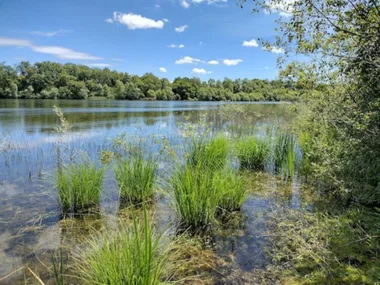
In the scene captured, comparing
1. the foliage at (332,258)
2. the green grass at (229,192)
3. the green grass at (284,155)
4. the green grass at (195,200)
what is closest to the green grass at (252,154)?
the green grass at (284,155)

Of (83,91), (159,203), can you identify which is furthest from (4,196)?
(83,91)

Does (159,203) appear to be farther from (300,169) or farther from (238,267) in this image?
(300,169)

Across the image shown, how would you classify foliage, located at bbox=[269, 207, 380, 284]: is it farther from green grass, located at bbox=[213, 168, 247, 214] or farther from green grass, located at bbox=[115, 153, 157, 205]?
green grass, located at bbox=[115, 153, 157, 205]

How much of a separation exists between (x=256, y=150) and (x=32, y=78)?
88388mm

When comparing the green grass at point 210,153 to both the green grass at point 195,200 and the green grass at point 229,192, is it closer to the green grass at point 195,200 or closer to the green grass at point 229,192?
the green grass at point 229,192

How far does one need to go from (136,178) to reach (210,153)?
2.08 meters

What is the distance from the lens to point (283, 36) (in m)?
4.91

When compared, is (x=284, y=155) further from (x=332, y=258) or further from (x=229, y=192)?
(x=332, y=258)

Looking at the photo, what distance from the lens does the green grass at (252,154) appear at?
8.36 metres

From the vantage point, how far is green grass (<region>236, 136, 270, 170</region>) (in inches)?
329

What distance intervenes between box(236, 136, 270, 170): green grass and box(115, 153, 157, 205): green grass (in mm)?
3497

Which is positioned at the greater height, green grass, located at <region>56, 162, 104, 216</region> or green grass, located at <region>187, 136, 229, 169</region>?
green grass, located at <region>187, 136, 229, 169</region>

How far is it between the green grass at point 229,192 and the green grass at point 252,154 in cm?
301

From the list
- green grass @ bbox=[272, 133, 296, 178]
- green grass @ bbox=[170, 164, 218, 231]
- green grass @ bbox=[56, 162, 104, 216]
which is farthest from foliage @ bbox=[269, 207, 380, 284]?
green grass @ bbox=[56, 162, 104, 216]
